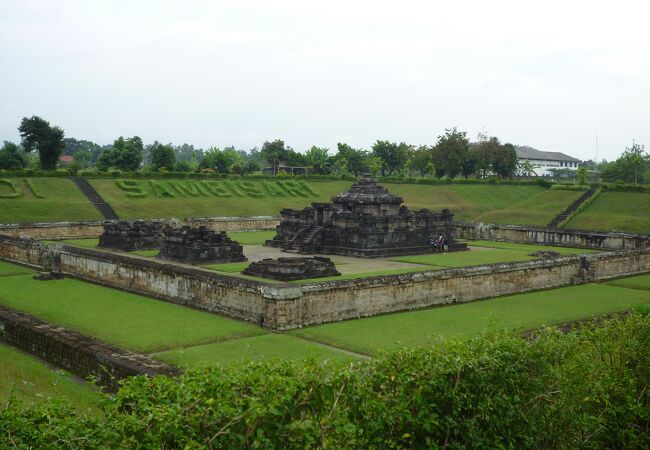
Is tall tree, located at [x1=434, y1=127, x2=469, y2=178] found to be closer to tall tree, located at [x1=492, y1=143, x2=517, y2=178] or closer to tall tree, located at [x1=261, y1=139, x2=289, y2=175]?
tall tree, located at [x1=492, y1=143, x2=517, y2=178]

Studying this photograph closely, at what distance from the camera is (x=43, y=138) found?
52250 millimetres

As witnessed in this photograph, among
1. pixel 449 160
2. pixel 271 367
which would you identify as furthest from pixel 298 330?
pixel 449 160

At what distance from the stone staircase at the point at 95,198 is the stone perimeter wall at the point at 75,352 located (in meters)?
26.2

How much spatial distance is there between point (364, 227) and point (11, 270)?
15.1 meters

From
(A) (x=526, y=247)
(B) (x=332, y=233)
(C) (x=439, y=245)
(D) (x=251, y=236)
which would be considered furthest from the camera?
(D) (x=251, y=236)

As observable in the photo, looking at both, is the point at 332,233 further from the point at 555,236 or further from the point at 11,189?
the point at 11,189

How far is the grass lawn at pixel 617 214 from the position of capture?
1614 inches

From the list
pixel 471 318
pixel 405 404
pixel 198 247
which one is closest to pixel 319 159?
pixel 198 247

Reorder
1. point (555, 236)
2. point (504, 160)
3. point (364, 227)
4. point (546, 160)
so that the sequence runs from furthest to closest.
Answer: point (546, 160)
point (504, 160)
point (555, 236)
point (364, 227)

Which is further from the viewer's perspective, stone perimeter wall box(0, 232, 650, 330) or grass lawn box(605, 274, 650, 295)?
grass lawn box(605, 274, 650, 295)

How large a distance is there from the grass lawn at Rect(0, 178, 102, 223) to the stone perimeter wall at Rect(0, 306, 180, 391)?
Answer: 2370 centimetres

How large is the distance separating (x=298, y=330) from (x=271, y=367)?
29.6 ft

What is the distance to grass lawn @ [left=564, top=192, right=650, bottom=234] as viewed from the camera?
134ft

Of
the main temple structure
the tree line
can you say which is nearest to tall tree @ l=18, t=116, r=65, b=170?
the tree line
